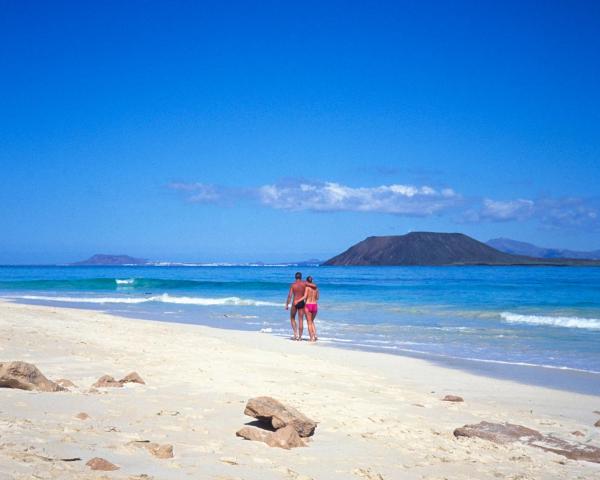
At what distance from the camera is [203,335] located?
599 inches

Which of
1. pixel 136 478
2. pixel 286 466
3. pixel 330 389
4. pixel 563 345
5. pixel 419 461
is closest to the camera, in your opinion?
pixel 136 478

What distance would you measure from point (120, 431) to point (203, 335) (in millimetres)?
10212

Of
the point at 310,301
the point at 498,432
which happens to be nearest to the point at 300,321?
the point at 310,301

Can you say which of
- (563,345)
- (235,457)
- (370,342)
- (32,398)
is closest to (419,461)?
(235,457)

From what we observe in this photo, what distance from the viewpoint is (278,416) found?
5480 mm

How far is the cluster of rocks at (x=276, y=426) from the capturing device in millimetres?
5113

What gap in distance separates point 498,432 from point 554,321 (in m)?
18.1

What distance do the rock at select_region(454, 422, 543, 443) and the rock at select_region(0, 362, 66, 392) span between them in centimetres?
444

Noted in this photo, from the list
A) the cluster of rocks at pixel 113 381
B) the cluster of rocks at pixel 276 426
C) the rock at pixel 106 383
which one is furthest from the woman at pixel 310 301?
the cluster of rocks at pixel 276 426

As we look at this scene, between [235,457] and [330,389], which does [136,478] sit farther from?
[330,389]

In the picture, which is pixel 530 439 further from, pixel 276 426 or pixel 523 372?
pixel 523 372

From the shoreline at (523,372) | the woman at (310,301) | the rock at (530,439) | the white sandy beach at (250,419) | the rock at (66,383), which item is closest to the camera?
the white sandy beach at (250,419)

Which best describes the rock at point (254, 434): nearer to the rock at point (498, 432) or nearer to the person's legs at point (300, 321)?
the rock at point (498, 432)

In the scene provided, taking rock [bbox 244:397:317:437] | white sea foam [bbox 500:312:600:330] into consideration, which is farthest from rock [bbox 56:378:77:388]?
white sea foam [bbox 500:312:600:330]
